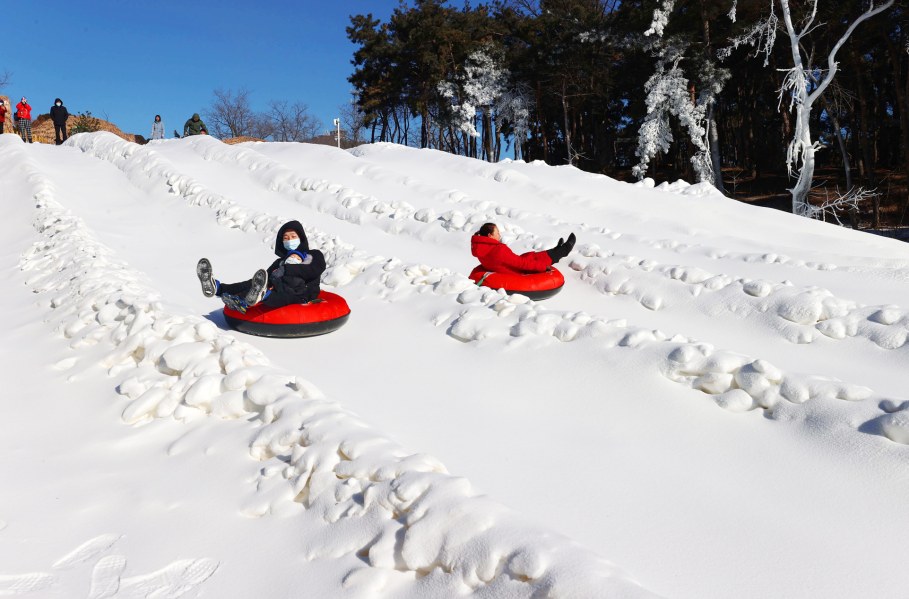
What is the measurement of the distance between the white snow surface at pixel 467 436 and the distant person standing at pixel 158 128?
18914 millimetres

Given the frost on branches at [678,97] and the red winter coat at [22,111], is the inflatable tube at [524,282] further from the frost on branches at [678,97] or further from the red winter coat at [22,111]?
the red winter coat at [22,111]

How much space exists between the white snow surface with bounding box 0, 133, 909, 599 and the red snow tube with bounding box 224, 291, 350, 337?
0.13 meters

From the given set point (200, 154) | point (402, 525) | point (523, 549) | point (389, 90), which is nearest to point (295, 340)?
point (402, 525)

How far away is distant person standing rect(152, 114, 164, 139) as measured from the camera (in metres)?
25.2

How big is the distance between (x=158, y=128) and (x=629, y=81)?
61.8 ft

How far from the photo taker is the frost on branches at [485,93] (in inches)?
1209

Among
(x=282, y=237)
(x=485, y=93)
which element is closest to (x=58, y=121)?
(x=485, y=93)

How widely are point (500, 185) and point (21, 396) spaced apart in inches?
389

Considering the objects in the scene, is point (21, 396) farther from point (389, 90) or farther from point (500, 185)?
point (389, 90)

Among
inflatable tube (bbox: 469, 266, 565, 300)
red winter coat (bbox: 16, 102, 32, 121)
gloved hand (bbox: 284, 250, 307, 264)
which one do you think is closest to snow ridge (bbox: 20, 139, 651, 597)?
gloved hand (bbox: 284, 250, 307, 264)

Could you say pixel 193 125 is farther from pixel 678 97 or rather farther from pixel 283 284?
pixel 283 284

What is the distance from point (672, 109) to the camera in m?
22.3

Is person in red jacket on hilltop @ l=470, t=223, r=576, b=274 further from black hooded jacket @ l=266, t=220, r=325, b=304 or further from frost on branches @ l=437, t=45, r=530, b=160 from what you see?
frost on branches @ l=437, t=45, r=530, b=160

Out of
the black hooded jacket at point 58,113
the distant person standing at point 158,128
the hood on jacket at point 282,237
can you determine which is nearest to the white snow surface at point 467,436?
the hood on jacket at point 282,237
